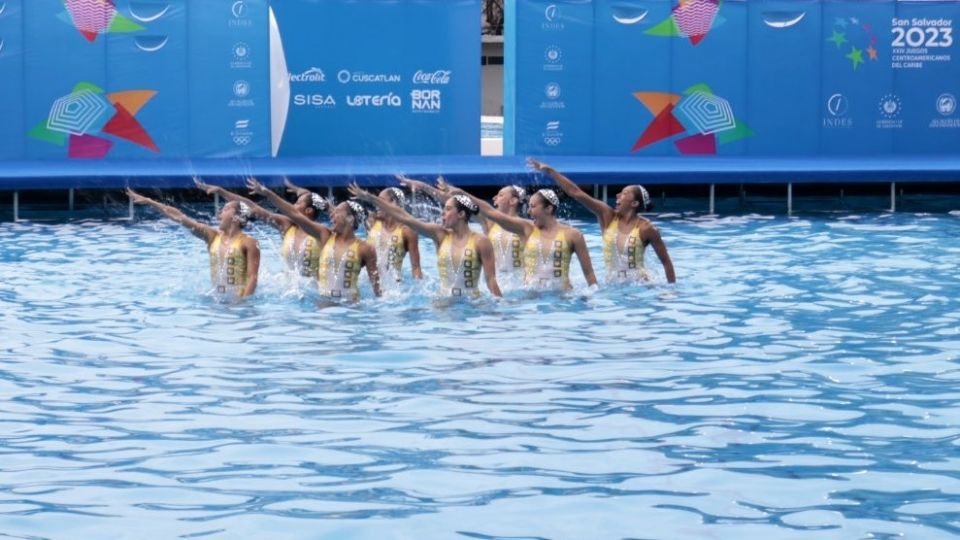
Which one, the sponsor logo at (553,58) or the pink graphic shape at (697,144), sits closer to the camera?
the sponsor logo at (553,58)

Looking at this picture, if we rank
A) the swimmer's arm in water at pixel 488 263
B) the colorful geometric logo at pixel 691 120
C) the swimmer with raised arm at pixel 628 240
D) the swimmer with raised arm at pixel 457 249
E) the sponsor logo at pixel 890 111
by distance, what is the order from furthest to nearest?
the sponsor logo at pixel 890 111
the colorful geometric logo at pixel 691 120
the swimmer with raised arm at pixel 628 240
the swimmer with raised arm at pixel 457 249
the swimmer's arm in water at pixel 488 263

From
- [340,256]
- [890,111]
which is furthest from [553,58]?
[340,256]

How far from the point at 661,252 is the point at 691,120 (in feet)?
33.2

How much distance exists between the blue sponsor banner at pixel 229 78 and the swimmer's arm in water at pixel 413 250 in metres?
9.20

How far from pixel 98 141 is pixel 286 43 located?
2.92 m

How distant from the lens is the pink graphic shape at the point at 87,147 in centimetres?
2111

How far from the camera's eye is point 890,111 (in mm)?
22766

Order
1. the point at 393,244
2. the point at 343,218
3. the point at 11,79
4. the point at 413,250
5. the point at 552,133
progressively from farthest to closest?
1. the point at 552,133
2. the point at 11,79
3. the point at 393,244
4. the point at 413,250
5. the point at 343,218

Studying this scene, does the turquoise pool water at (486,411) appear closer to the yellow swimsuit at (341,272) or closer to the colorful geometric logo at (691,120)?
the yellow swimsuit at (341,272)

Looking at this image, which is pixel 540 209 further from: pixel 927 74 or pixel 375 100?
pixel 927 74

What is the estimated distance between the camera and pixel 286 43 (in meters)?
21.6

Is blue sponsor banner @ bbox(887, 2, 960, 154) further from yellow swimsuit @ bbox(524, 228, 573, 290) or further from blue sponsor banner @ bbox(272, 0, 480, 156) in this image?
yellow swimsuit @ bbox(524, 228, 573, 290)

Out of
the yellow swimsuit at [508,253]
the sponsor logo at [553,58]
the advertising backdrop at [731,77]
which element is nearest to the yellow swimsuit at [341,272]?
the yellow swimsuit at [508,253]

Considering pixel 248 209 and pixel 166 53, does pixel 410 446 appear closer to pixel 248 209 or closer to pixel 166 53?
pixel 248 209
